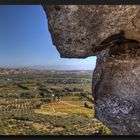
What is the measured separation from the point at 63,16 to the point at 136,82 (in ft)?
3.42

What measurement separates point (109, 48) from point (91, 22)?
0.46 meters

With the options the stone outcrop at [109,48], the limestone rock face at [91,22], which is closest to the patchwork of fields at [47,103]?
the stone outcrop at [109,48]

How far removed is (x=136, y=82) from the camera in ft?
11.7

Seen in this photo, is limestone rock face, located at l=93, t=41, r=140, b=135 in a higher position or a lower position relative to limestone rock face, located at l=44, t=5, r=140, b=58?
lower

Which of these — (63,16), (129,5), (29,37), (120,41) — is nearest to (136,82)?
(120,41)

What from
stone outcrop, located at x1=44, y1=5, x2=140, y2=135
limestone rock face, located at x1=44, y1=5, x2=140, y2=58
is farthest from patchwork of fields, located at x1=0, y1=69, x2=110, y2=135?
limestone rock face, located at x1=44, y1=5, x2=140, y2=58

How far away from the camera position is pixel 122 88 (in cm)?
357

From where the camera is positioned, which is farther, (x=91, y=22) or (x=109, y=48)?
(x=109, y=48)

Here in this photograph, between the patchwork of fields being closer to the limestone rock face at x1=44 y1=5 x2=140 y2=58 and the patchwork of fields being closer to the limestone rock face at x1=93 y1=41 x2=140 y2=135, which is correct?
the limestone rock face at x1=93 y1=41 x2=140 y2=135

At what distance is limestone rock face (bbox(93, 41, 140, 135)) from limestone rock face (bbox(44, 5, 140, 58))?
0.28 metres

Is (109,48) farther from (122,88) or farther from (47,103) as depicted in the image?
(47,103)

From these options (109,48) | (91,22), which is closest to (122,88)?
(109,48)

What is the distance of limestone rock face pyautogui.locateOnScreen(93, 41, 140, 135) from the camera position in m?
3.57
